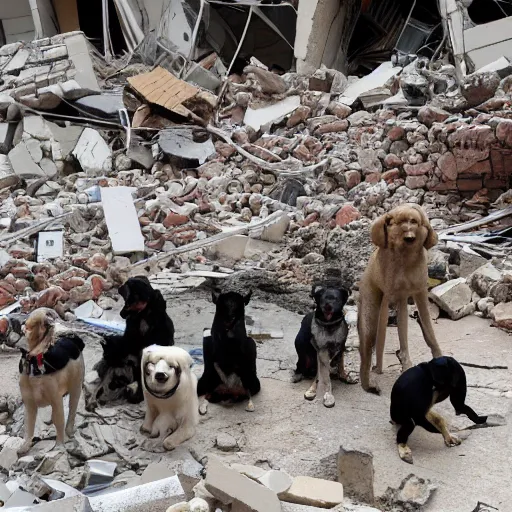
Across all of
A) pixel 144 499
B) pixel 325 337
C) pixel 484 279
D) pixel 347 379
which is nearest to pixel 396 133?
pixel 484 279

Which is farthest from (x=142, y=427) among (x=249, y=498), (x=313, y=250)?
(x=313, y=250)

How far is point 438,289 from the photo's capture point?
6.15m

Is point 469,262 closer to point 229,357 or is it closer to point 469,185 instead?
point 469,185

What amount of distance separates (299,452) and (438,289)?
2517 mm

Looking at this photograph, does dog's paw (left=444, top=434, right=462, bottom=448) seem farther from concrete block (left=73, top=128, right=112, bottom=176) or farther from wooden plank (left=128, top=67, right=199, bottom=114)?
wooden plank (left=128, top=67, right=199, bottom=114)

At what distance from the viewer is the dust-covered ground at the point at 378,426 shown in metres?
3.90

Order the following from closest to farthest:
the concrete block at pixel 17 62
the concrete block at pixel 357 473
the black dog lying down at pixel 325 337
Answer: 1. the concrete block at pixel 357 473
2. the black dog lying down at pixel 325 337
3. the concrete block at pixel 17 62

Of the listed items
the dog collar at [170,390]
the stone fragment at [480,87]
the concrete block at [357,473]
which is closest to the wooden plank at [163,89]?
the stone fragment at [480,87]

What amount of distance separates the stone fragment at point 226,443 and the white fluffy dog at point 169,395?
0.60 feet

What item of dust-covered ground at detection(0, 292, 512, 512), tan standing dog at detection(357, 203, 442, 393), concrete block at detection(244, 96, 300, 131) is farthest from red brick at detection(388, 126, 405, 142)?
tan standing dog at detection(357, 203, 442, 393)

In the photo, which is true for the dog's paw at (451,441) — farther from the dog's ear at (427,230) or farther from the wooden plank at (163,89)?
the wooden plank at (163,89)

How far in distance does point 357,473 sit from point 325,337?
119 centimetres

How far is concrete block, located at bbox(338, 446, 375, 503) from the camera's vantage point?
373 centimetres

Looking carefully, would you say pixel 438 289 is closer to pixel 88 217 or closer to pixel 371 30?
pixel 88 217
